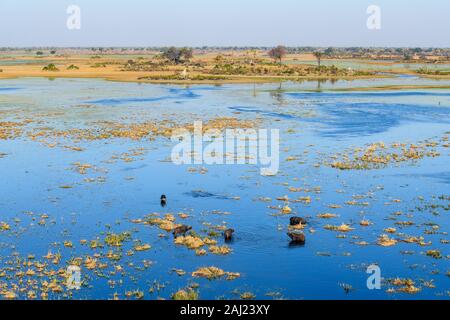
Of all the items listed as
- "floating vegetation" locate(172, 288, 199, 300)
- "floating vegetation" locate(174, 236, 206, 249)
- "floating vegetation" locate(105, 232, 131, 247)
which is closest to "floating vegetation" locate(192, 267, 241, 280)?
"floating vegetation" locate(172, 288, 199, 300)

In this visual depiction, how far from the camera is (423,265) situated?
22047 millimetres

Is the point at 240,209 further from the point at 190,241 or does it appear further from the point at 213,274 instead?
the point at 213,274

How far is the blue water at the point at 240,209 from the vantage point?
20.8m

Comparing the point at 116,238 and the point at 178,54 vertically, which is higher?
the point at 178,54

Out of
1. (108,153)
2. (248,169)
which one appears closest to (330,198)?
(248,169)

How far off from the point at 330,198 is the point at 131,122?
32.7m

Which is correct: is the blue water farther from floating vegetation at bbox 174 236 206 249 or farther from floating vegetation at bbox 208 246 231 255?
floating vegetation at bbox 174 236 206 249

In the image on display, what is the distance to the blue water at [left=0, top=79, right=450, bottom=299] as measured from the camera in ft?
68.1

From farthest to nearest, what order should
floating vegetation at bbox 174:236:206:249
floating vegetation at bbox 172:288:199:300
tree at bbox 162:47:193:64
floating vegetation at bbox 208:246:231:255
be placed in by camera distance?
tree at bbox 162:47:193:64 < floating vegetation at bbox 174:236:206:249 < floating vegetation at bbox 208:246:231:255 < floating vegetation at bbox 172:288:199:300

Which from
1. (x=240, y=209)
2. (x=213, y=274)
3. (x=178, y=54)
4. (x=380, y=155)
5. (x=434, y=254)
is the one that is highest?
(x=178, y=54)

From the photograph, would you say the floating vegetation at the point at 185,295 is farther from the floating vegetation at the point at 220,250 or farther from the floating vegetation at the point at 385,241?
the floating vegetation at the point at 385,241

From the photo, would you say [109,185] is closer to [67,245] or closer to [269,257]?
[67,245]

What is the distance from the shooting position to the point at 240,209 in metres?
29.2

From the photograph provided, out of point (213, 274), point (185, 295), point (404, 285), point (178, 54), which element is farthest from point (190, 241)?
point (178, 54)
